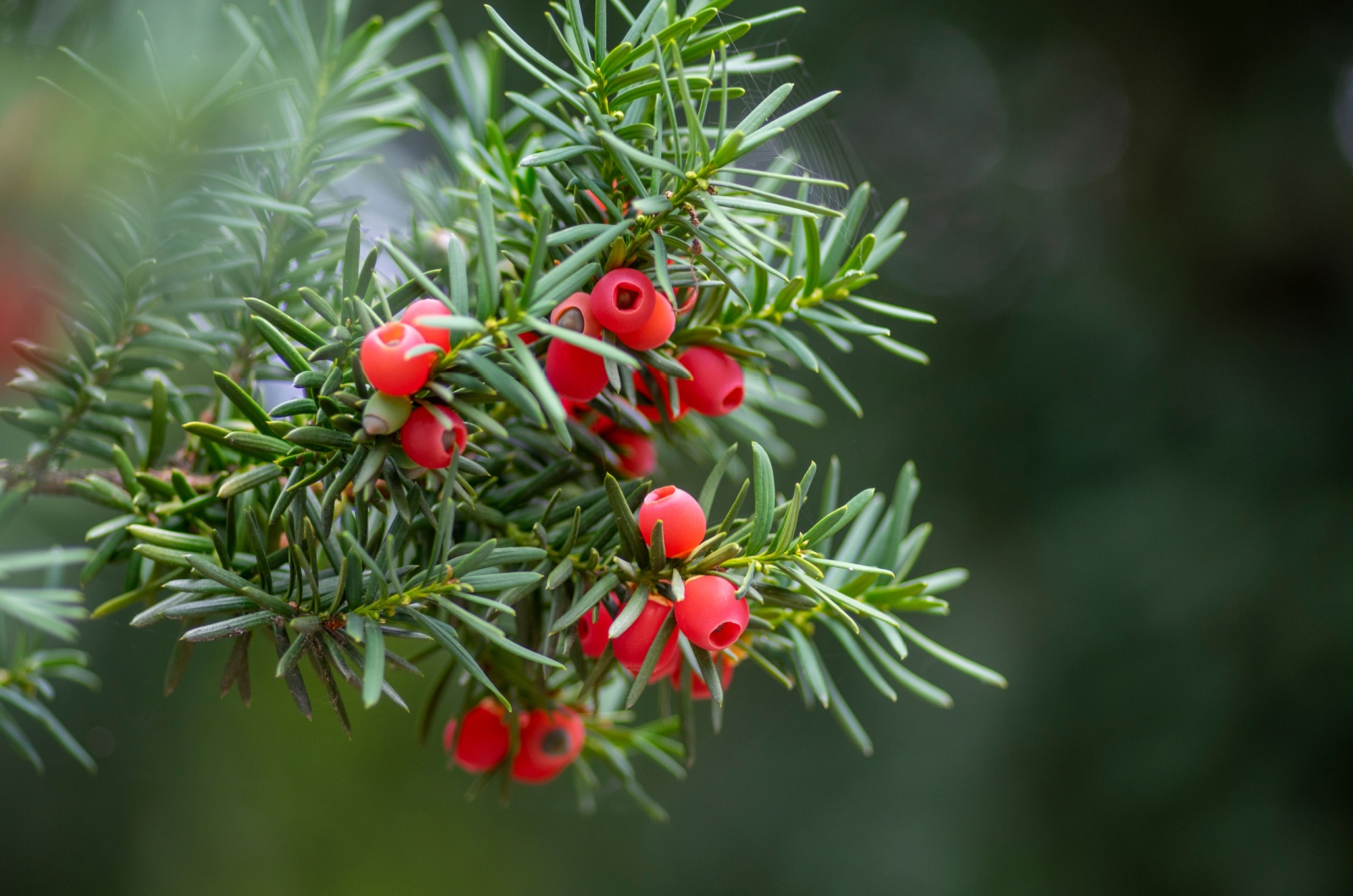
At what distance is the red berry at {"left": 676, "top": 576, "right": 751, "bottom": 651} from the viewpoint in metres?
0.37

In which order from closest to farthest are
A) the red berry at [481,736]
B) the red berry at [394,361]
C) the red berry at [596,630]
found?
the red berry at [394,361] → the red berry at [596,630] → the red berry at [481,736]

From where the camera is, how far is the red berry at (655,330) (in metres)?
0.39

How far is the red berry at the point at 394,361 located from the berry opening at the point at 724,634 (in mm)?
166

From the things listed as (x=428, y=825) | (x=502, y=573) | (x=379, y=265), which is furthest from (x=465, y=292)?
(x=428, y=825)

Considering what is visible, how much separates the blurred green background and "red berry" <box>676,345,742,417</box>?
1167 mm

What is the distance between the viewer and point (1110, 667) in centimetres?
162

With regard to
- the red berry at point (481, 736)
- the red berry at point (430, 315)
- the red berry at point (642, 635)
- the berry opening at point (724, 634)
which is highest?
the red berry at point (430, 315)

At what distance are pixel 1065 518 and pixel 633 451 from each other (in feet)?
4.68

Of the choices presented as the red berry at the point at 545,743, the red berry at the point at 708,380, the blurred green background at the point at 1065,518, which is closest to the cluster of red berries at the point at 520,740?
the red berry at the point at 545,743

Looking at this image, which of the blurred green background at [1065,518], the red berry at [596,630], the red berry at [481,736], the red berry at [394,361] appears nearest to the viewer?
the red berry at [394,361]

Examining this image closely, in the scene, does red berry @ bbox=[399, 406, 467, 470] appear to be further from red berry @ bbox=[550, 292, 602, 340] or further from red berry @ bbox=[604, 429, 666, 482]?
A: red berry @ bbox=[604, 429, 666, 482]

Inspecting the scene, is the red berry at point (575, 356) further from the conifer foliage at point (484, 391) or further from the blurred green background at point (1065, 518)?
the blurred green background at point (1065, 518)

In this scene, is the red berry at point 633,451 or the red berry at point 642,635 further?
the red berry at point 633,451

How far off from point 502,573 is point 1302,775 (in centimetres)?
169
